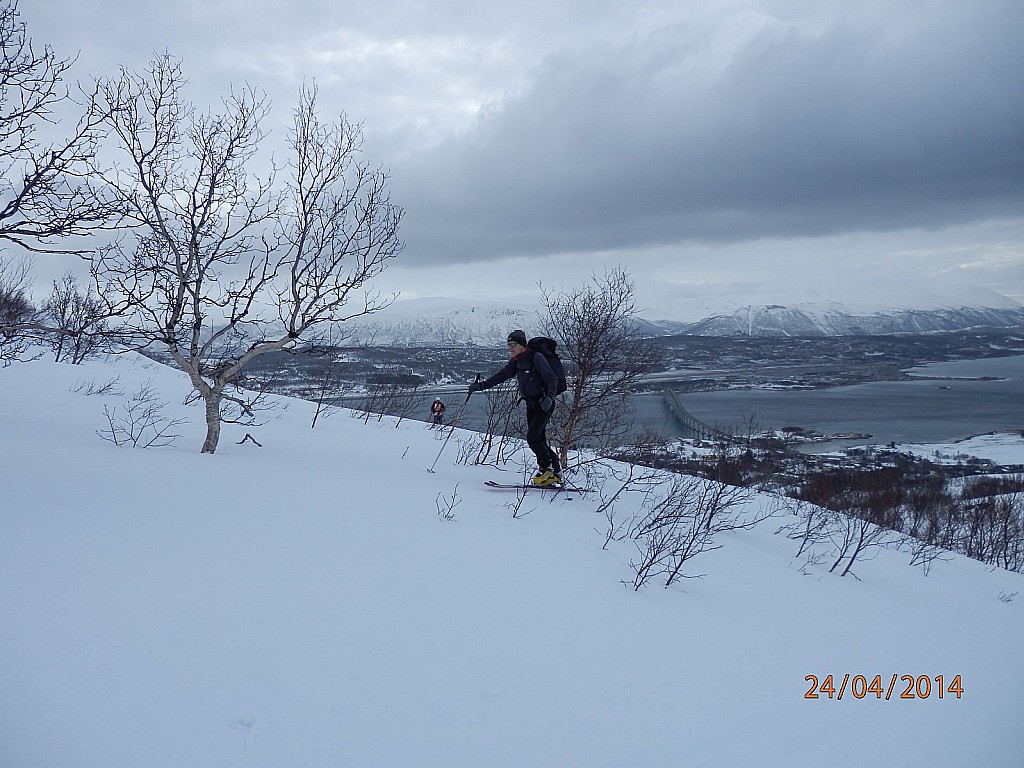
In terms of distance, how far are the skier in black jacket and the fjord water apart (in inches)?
1163

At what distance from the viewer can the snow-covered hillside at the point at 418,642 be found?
2328mm

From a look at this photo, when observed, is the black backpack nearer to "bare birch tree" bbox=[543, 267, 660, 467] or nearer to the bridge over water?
"bare birch tree" bbox=[543, 267, 660, 467]

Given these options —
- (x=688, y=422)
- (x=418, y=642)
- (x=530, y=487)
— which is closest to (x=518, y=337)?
(x=530, y=487)

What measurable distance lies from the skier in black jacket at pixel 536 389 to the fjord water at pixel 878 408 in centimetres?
2954

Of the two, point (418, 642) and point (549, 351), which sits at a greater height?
point (549, 351)

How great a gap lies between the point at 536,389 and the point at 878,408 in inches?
2493

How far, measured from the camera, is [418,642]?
2.98 m

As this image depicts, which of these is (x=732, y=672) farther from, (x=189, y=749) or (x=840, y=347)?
(x=840, y=347)

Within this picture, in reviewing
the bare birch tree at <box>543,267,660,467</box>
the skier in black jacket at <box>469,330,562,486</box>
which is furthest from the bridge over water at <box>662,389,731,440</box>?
the skier in black jacket at <box>469,330,562,486</box>

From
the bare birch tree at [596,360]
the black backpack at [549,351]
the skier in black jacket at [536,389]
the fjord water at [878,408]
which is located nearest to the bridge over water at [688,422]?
the fjord water at [878,408]

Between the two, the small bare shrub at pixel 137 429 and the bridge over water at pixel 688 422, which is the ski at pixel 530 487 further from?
the bridge over water at pixel 688 422

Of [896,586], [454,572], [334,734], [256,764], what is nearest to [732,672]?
[454,572]
